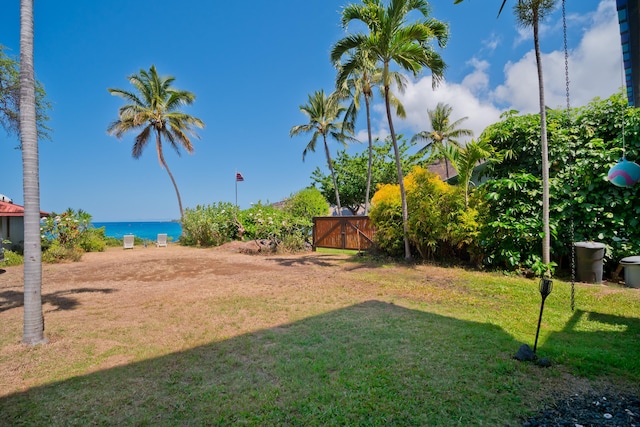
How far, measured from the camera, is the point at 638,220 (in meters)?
6.16

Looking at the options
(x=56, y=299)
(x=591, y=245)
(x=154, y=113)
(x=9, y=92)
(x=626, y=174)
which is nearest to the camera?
(x=626, y=174)

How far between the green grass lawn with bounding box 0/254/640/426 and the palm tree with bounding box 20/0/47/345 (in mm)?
363

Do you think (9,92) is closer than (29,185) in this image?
No

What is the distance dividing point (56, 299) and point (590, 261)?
10.5m

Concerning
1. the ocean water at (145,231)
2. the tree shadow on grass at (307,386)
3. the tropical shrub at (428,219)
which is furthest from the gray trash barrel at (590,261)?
the ocean water at (145,231)

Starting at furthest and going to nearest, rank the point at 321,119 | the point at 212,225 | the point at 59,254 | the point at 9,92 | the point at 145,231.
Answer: the point at 145,231 < the point at 321,119 < the point at 212,225 < the point at 59,254 < the point at 9,92

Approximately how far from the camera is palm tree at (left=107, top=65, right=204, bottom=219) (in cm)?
1908

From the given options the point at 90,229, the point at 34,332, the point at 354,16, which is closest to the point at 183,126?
the point at 90,229

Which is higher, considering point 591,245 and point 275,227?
point 275,227

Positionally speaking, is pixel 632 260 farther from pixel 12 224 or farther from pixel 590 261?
pixel 12 224

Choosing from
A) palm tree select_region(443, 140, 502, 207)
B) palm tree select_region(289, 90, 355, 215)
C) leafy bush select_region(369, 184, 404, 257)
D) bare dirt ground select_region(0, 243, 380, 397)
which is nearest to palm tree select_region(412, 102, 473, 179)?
palm tree select_region(289, 90, 355, 215)

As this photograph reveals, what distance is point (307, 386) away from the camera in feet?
8.45

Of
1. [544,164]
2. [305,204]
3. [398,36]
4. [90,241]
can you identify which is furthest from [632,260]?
[90,241]

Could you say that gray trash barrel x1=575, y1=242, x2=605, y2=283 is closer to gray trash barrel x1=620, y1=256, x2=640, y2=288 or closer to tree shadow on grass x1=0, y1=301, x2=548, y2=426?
gray trash barrel x1=620, y1=256, x2=640, y2=288
